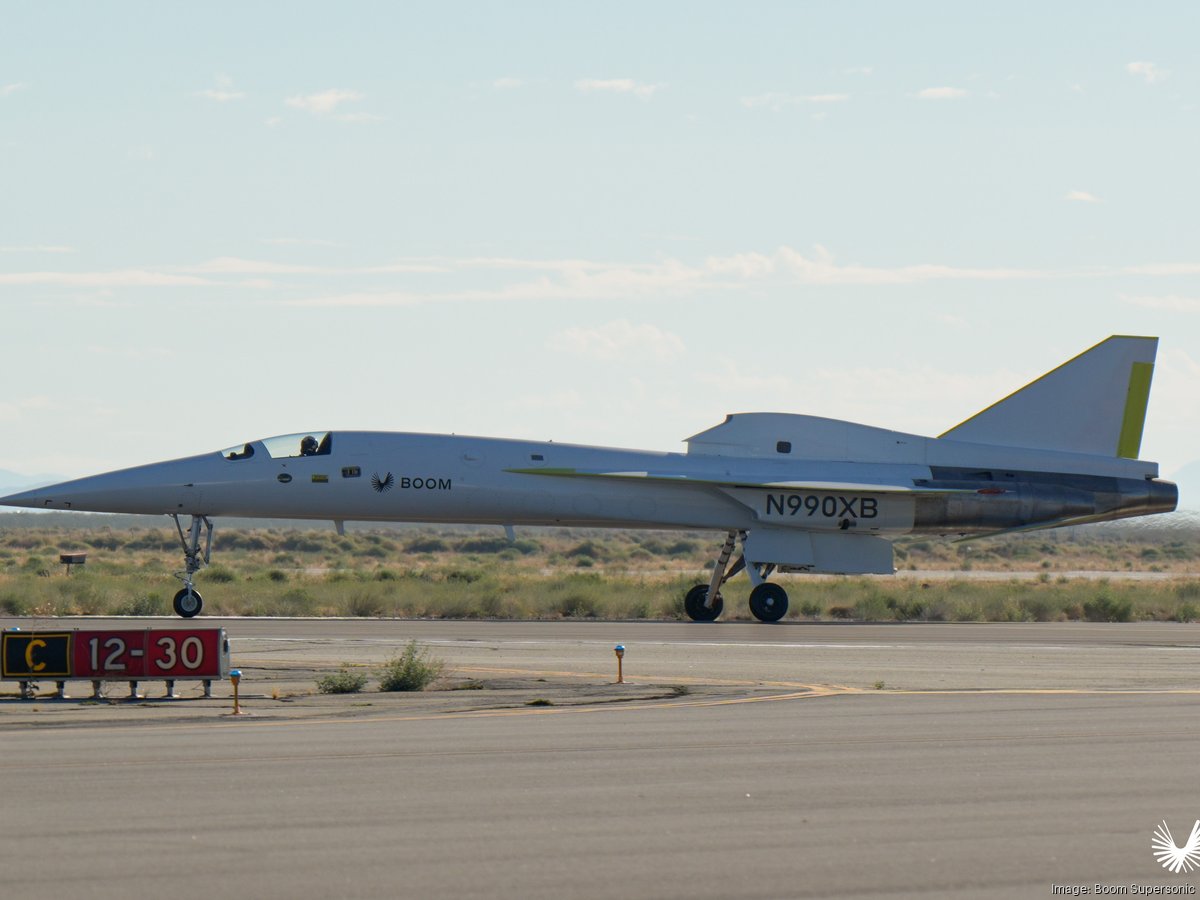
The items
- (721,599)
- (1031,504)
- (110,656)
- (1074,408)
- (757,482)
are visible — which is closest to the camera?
(110,656)

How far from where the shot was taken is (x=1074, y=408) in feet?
106

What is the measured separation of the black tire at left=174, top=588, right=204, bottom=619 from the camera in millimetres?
27297

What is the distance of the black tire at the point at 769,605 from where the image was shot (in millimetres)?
30078

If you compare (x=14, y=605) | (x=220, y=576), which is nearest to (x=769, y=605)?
(x=14, y=605)

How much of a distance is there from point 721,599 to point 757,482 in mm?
2397

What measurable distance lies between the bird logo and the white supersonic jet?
2163 cm

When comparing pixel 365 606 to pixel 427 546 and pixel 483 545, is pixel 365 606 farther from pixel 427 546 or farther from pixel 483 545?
pixel 483 545

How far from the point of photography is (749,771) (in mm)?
10727

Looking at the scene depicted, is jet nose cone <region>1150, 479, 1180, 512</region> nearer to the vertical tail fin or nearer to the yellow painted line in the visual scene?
the vertical tail fin

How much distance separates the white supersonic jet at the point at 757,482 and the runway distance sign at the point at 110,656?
39.3ft

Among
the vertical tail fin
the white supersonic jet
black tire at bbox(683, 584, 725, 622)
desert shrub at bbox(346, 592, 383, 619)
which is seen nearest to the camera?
the white supersonic jet

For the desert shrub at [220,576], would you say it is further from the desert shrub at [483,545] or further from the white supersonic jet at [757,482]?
the desert shrub at [483,545]

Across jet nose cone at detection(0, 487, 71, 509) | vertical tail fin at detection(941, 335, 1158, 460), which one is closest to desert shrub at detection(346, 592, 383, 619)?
jet nose cone at detection(0, 487, 71, 509)

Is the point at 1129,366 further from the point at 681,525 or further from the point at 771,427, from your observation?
the point at 681,525
